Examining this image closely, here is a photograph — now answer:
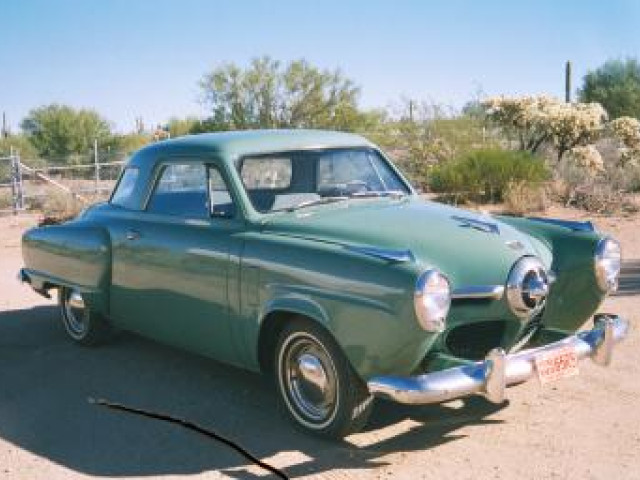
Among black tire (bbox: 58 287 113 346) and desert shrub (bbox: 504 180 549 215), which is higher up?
desert shrub (bbox: 504 180 549 215)

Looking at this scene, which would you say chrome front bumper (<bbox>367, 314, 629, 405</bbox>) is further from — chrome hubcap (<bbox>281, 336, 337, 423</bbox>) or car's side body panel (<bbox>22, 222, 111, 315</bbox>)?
car's side body panel (<bbox>22, 222, 111, 315</bbox>)

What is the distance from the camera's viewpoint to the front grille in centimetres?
458

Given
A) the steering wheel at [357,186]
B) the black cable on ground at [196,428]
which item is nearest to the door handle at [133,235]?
the black cable on ground at [196,428]

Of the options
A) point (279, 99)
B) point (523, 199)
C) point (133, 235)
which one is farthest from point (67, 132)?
point (133, 235)

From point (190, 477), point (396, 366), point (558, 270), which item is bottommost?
point (190, 477)

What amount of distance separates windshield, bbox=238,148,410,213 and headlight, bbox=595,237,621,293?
1.37 metres

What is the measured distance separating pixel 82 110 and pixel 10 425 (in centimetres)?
3180

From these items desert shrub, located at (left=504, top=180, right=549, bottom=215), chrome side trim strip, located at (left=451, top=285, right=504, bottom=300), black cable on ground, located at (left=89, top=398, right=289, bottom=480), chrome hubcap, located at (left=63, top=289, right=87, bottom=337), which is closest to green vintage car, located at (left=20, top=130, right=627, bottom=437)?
chrome side trim strip, located at (left=451, top=285, right=504, bottom=300)

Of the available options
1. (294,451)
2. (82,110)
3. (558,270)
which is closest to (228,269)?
(294,451)

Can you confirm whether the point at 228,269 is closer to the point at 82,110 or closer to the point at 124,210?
the point at 124,210

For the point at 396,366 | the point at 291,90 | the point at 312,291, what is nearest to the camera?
the point at 396,366

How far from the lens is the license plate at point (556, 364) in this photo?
14.5 ft

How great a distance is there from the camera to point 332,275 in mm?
4406

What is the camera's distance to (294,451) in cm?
457
